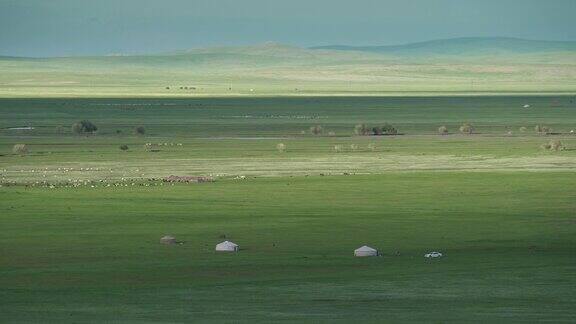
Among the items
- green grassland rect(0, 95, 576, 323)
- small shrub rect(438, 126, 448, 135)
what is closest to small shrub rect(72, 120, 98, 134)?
green grassland rect(0, 95, 576, 323)

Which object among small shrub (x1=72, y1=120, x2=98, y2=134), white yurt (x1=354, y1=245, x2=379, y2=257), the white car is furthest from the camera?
small shrub (x1=72, y1=120, x2=98, y2=134)

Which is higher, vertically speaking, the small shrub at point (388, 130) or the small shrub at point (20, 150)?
the small shrub at point (20, 150)

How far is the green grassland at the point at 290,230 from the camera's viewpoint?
2473 cm

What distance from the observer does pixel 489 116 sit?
11931 cm

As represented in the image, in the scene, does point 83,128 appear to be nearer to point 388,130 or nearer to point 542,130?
point 388,130

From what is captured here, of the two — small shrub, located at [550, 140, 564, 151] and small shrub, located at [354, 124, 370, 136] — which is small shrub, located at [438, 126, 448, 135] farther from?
small shrub, located at [550, 140, 564, 151]

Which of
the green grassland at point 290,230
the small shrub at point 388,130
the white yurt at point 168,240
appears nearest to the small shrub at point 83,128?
the green grassland at point 290,230

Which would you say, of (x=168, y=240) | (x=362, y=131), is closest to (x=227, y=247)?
(x=168, y=240)

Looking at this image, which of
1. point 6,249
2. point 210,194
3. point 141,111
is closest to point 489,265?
point 6,249

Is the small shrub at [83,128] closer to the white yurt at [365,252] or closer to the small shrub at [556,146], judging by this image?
the small shrub at [556,146]

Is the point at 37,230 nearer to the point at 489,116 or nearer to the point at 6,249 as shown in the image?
the point at 6,249

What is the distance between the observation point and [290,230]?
38.0 m

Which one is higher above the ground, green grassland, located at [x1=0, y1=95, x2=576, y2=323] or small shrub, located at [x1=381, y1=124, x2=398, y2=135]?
green grassland, located at [x1=0, y1=95, x2=576, y2=323]

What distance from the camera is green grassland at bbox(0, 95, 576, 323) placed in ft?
81.1
